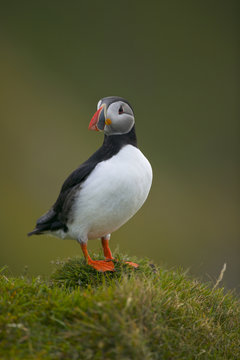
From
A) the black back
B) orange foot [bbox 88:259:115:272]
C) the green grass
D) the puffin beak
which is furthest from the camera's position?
the black back

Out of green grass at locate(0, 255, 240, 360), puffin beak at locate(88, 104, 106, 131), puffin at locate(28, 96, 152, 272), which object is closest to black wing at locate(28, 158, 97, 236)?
puffin at locate(28, 96, 152, 272)

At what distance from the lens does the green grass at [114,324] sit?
2672 mm

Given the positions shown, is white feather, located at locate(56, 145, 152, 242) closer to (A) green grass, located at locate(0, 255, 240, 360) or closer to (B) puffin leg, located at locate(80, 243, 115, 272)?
(B) puffin leg, located at locate(80, 243, 115, 272)

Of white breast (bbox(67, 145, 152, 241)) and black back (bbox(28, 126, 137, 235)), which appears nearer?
white breast (bbox(67, 145, 152, 241))

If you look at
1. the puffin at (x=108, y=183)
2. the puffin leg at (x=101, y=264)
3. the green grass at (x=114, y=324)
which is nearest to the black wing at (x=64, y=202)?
the puffin at (x=108, y=183)

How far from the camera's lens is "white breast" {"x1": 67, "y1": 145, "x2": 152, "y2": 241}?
4.02 meters

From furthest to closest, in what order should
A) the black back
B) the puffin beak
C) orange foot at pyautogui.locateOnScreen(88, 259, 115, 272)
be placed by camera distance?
the black back
the puffin beak
orange foot at pyautogui.locateOnScreen(88, 259, 115, 272)

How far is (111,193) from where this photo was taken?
4027 millimetres

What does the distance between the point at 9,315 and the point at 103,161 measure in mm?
1789

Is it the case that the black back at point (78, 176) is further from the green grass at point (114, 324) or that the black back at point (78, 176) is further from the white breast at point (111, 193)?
the green grass at point (114, 324)

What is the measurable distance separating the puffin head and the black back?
2.9 inches

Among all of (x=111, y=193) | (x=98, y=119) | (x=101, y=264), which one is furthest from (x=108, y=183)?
(x=101, y=264)

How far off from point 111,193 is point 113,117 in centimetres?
76

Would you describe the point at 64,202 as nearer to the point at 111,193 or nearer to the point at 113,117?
the point at 111,193
